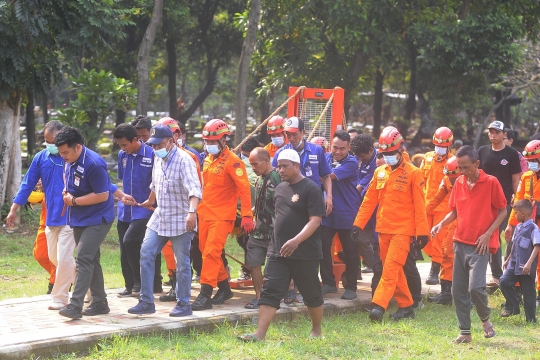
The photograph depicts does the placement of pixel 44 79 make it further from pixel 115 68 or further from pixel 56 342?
pixel 115 68

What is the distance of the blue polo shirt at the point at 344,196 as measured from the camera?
9391 millimetres

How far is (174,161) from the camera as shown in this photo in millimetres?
7852

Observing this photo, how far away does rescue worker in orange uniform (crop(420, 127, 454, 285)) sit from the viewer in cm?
1019

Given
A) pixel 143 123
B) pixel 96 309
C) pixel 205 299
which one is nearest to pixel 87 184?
pixel 96 309

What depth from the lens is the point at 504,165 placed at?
10289 millimetres

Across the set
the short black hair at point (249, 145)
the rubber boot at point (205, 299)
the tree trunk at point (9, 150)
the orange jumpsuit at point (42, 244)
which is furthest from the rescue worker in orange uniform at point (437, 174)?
the tree trunk at point (9, 150)

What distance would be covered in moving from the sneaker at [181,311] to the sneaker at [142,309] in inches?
8.8

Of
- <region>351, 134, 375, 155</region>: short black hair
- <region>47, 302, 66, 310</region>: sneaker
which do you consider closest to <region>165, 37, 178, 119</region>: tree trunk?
<region>351, 134, 375, 155</region>: short black hair

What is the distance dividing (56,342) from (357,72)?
1682 centimetres

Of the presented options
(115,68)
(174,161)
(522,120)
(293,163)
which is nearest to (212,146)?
(174,161)

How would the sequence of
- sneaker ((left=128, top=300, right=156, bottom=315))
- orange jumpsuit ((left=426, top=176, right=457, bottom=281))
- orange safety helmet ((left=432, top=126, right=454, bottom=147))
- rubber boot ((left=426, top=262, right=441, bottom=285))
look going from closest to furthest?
sneaker ((left=128, top=300, right=156, bottom=315))
orange jumpsuit ((left=426, top=176, right=457, bottom=281))
orange safety helmet ((left=432, top=126, right=454, bottom=147))
rubber boot ((left=426, top=262, right=441, bottom=285))

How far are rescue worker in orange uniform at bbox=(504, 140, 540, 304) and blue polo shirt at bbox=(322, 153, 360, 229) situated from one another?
1.86 metres

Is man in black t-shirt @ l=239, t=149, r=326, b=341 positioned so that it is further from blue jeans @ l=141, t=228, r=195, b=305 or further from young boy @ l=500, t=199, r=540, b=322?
young boy @ l=500, t=199, r=540, b=322

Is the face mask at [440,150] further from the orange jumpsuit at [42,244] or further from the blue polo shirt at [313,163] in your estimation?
the orange jumpsuit at [42,244]
